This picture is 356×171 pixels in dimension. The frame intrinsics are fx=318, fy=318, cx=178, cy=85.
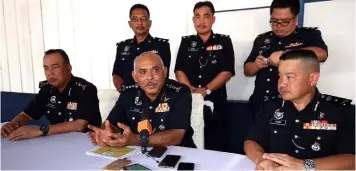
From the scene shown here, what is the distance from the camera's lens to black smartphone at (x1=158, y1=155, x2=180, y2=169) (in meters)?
1.35

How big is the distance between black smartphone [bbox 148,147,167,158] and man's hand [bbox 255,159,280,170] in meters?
0.45

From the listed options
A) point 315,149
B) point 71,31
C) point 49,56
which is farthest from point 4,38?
point 315,149

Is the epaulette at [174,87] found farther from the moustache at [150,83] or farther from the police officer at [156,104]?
the moustache at [150,83]

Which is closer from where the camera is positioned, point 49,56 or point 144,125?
point 144,125

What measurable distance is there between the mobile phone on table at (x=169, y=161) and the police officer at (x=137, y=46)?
1615 mm

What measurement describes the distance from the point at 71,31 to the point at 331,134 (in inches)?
152

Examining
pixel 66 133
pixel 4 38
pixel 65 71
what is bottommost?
pixel 66 133

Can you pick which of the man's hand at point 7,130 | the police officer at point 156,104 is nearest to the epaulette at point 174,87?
the police officer at point 156,104

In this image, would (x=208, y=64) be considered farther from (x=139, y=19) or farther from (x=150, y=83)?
(x=150, y=83)

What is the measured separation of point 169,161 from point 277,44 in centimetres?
151

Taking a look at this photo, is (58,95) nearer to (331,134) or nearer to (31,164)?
(31,164)

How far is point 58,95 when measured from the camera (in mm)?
2445

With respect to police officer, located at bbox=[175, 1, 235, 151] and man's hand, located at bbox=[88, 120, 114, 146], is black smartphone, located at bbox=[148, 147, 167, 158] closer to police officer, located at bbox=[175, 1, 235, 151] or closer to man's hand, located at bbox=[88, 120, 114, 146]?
man's hand, located at bbox=[88, 120, 114, 146]

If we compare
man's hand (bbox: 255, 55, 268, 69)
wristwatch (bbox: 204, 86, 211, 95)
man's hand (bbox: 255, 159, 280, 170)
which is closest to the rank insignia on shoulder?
man's hand (bbox: 255, 159, 280, 170)
